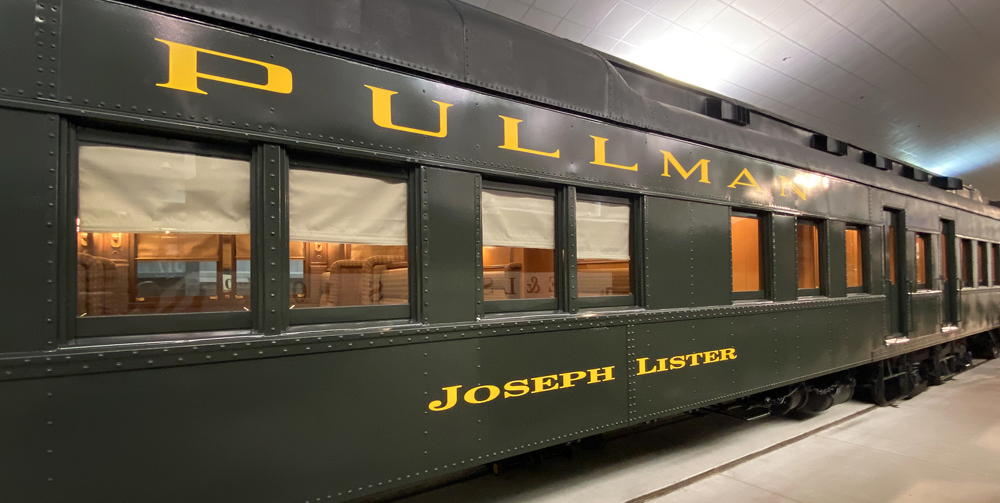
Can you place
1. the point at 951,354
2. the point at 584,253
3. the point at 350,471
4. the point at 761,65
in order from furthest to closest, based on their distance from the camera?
the point at 761,65 → the point at 951,354 → the point at 584,253 → the point at 350,471

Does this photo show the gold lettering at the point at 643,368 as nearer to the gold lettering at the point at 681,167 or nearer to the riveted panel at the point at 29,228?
the gold lettering at the point at 681,167

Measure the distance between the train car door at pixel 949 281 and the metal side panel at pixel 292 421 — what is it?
26.0 ft

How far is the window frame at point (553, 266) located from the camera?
279 cm

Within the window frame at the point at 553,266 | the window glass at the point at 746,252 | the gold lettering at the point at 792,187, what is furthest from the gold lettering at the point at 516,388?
the gold lettering at the point at 792,187

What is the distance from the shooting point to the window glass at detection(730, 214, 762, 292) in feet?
14.5

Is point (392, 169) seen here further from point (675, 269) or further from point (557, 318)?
point (675, 269)

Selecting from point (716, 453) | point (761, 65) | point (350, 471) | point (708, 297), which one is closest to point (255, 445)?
point (350, 471)

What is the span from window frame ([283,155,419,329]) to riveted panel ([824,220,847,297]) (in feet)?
15.6

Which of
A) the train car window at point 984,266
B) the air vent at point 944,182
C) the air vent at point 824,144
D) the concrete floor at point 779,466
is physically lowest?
the concrete floor at point 779,466

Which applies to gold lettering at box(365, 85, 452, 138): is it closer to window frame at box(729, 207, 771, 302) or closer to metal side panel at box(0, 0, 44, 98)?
metal side panel at box(0, 0, 44, 98)

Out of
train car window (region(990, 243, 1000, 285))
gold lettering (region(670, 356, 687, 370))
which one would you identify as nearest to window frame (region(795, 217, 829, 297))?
gold lettering (region(670, 356, 687, 370))

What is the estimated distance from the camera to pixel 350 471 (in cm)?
229

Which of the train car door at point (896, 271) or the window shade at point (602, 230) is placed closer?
the window shade at point (602, 230)

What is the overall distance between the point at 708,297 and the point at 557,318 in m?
1.63
